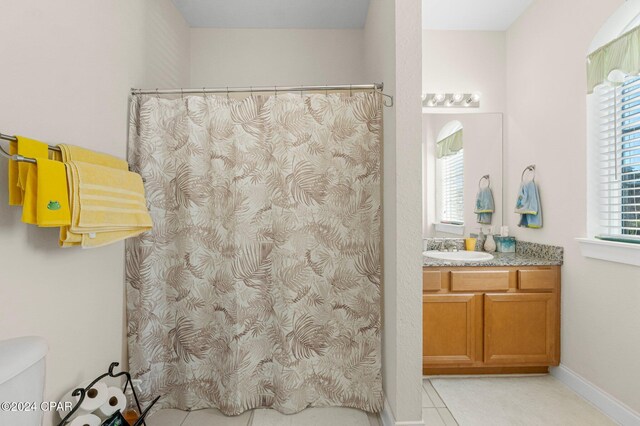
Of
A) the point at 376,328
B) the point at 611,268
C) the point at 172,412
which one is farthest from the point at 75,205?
the point at 611,268

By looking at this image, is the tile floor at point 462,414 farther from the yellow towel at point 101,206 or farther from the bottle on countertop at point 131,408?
the yellow towel at point 101,206

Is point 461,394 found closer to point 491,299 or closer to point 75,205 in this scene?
point 491,299

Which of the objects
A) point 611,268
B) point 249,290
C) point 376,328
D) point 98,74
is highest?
point 98,74

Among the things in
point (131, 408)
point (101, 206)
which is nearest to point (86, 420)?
point (131, 408)

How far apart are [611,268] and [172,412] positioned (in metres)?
2.66

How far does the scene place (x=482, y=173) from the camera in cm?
305

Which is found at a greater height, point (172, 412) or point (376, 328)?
point (376, 328)

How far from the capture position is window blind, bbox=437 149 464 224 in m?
3.00

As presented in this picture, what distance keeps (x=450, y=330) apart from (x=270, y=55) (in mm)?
2546

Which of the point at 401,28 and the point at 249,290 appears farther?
the point at 249,290

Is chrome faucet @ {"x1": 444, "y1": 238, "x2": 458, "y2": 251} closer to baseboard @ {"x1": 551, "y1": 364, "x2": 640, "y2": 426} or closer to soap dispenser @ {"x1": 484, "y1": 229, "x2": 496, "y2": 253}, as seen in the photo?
soap dispenser @ {"x1": 484, "y1": 229, "x2": 496, "y2": 253}

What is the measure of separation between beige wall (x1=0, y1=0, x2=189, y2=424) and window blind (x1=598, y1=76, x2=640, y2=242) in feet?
9.30

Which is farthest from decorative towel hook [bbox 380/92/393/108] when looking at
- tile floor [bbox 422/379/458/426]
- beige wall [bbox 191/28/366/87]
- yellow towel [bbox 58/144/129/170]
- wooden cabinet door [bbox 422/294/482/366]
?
tile floor [bbox 422/379/458/426]

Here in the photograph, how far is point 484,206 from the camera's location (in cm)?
301
